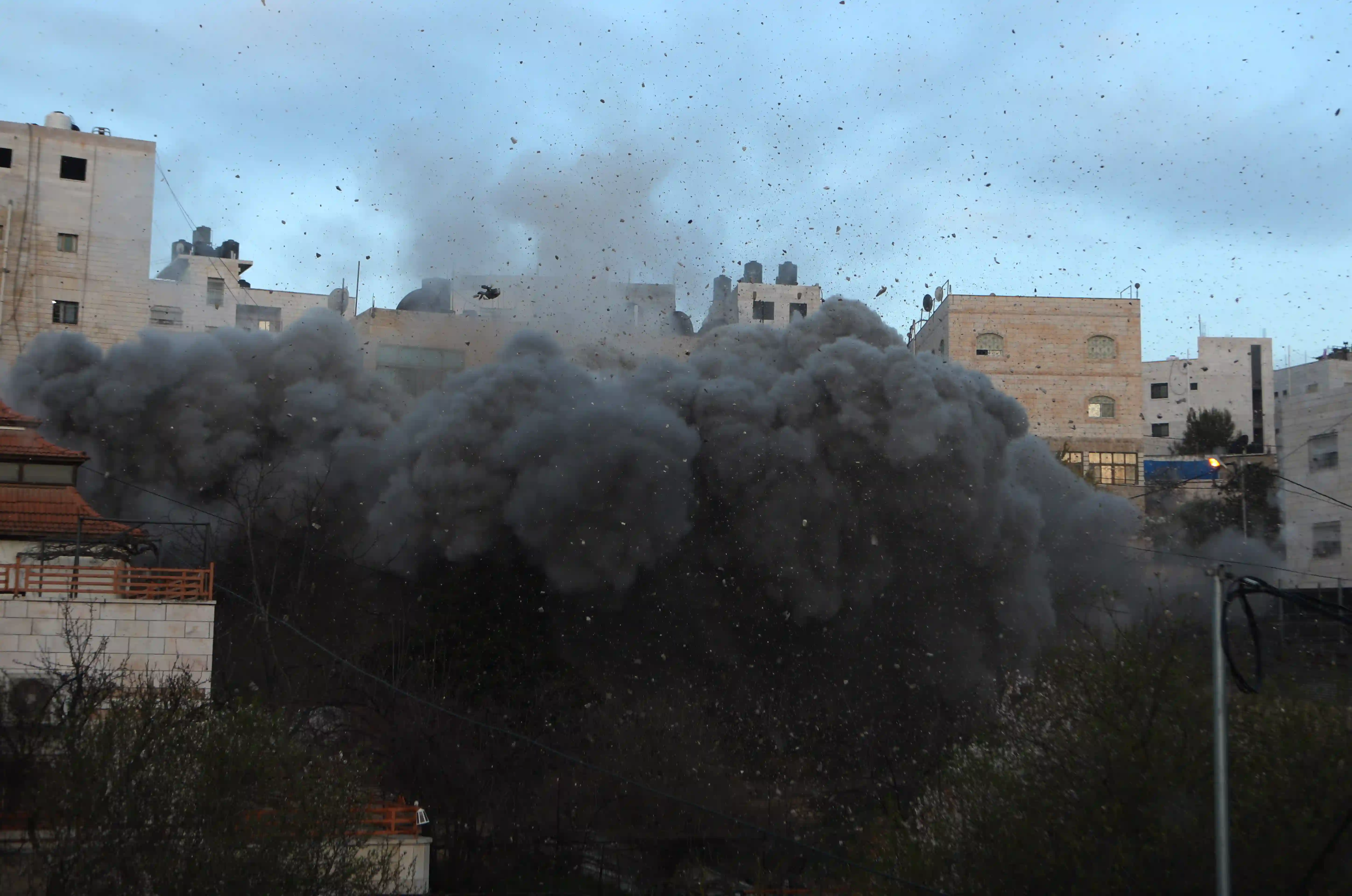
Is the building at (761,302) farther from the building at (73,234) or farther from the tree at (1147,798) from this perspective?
the tree at (1147,798)

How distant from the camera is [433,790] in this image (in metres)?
34.4

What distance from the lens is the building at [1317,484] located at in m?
44.7

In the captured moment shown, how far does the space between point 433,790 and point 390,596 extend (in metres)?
8.41

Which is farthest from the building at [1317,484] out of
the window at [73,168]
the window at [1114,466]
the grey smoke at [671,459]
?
the window at [73,168]

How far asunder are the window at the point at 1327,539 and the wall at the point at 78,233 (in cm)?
4188

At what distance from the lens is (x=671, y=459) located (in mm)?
36531

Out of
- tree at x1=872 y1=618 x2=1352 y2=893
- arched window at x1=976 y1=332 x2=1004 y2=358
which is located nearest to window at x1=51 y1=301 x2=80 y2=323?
arched window at x1=976 y1=332 x2=1004 y2=358

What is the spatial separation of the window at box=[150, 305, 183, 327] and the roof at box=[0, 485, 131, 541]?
97.3 feet

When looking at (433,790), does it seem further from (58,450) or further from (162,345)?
(162,345)

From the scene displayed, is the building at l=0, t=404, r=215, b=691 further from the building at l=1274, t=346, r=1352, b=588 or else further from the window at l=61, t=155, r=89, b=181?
the building at l=1274, t=346, r=1352, b=588

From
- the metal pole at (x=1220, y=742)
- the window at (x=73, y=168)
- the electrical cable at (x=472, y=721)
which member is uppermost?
the window at (x=73, y=168)

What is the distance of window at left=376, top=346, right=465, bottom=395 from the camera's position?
50281mm

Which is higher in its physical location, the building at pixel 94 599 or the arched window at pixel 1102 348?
the arched window at pixel 1102 348

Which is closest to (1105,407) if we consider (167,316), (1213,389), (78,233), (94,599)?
(1213,389)
